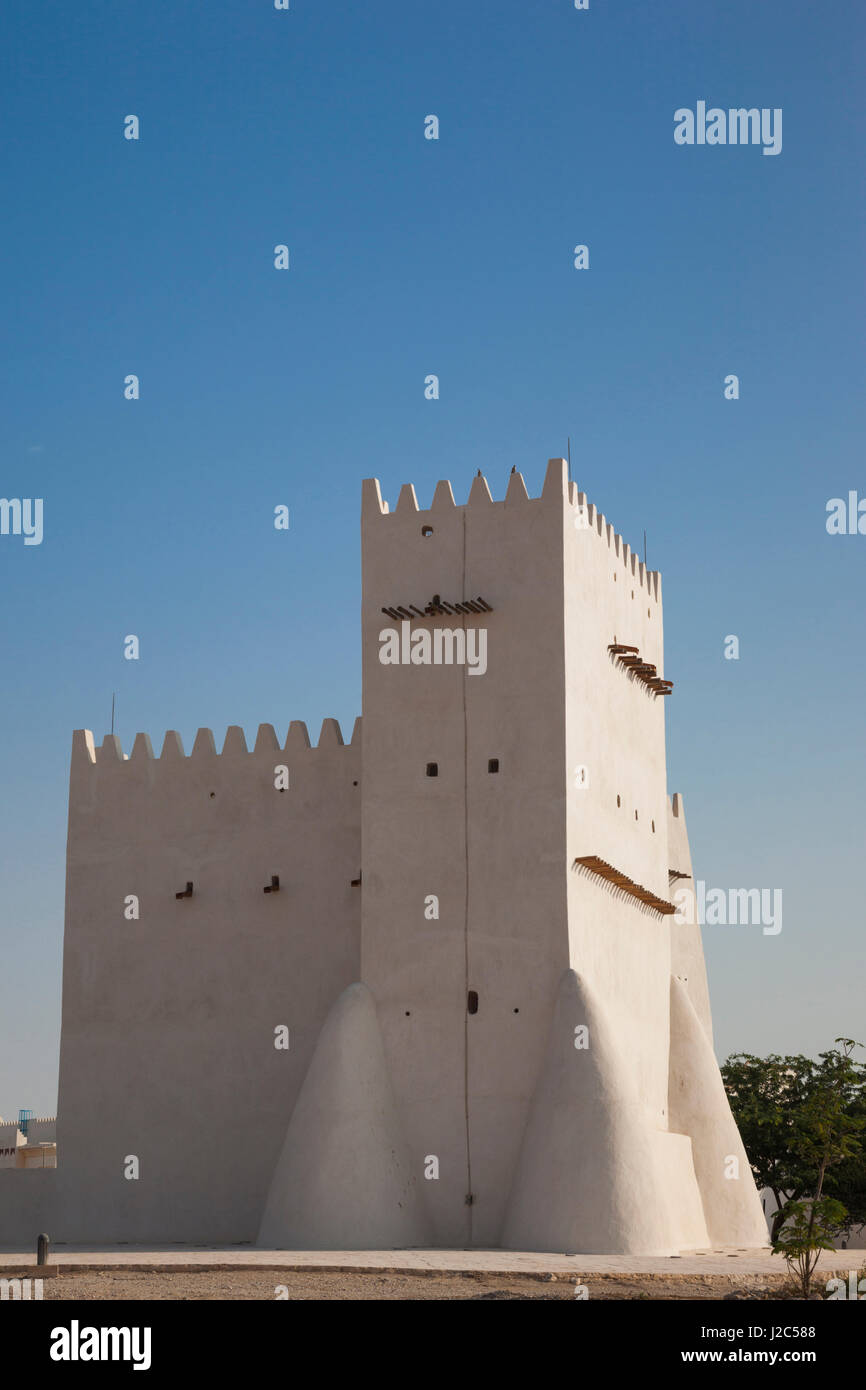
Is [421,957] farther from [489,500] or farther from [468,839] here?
[489,500]

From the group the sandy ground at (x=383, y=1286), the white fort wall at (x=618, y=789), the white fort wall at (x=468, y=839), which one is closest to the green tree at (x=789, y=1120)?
the white fort wall at (x=618, y=789)

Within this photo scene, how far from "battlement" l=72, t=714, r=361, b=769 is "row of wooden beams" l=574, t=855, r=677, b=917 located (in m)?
3.80

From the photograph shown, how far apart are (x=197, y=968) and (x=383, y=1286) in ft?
30.3

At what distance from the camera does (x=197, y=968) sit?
76.5ft

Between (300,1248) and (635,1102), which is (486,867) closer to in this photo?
(635,1102)

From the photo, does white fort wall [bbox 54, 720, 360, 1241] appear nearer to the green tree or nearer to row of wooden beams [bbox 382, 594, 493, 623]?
row of wooden beams [bbox 382, 594, 493, 623]

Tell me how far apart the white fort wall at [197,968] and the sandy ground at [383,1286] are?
664 cm

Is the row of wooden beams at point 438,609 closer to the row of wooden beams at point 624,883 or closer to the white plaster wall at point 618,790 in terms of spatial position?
the white plaster wall at point 618,790

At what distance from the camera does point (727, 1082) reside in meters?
30.2

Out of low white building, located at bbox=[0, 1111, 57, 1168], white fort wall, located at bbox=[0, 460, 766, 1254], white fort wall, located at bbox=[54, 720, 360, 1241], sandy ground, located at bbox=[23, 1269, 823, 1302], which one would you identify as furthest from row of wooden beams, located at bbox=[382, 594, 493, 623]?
low white building, located at bbox=[0, 1111, 57, 1168]

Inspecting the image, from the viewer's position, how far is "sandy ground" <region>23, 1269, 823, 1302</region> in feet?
44.9

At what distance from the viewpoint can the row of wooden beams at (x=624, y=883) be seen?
2048 cm

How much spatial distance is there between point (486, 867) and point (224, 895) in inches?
181
